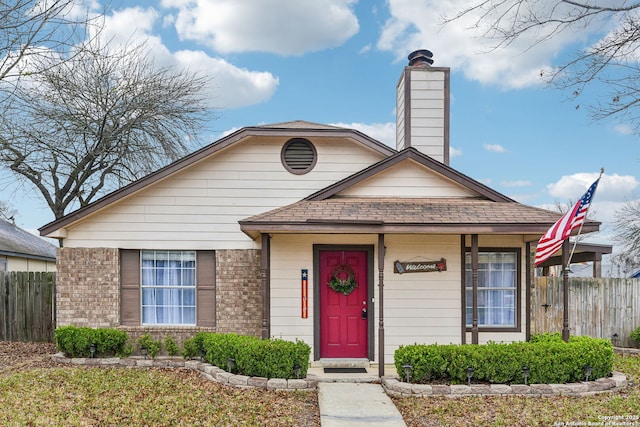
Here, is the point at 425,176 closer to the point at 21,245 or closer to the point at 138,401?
the point at 138,401

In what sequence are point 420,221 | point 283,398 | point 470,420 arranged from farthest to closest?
point 420,221 < point 283,398 < point 470,420

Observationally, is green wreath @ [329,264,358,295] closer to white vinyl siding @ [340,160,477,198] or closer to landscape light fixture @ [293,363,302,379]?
white vinyl siding @ [340,160,477,198]

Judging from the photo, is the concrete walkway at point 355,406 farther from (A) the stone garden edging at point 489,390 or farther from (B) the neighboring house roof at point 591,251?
(B) the neighboring house roof at point 591,251

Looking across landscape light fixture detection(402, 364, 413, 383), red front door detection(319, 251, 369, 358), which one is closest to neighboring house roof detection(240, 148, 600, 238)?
red front door detection(319, 251, 369, 358)

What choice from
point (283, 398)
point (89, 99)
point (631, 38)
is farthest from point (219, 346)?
point (89, 99)

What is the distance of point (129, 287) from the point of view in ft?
33.7

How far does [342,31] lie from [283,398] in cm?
1005

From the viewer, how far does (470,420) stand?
21.6 ft

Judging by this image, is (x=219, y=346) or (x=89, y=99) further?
(x=89, y=99)

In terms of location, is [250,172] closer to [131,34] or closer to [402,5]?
[402,5]

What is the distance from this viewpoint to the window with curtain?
10320 millimetres

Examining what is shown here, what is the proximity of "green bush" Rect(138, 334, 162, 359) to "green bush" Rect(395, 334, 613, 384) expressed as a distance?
4.93 m

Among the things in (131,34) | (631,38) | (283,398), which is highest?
(131,34)

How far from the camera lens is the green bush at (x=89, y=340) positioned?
31.6 feet
